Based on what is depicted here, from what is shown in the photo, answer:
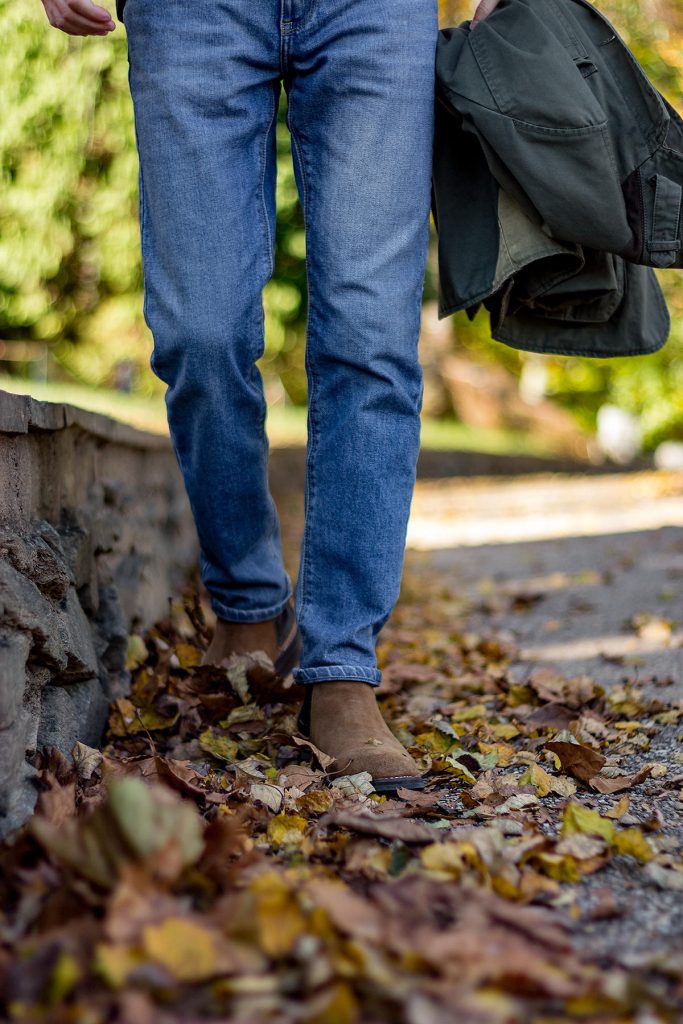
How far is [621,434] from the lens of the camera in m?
12.6

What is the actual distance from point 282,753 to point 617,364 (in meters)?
12.0

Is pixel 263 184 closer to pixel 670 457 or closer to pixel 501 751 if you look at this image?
pixel 501 751

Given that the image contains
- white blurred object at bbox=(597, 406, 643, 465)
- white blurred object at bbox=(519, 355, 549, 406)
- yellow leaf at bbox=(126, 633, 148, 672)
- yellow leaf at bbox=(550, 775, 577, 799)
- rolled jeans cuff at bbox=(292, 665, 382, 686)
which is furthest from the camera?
white blurred object at bbox=(519, 355, 549, 406)

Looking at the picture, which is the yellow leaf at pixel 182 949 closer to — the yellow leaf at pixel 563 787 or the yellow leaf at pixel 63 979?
the yellow leaf at pixel 63 979

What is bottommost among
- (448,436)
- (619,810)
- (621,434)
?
(448,436)

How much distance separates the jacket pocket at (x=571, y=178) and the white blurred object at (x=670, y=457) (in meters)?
9.32

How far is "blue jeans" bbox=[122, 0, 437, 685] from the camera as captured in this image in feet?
5.64

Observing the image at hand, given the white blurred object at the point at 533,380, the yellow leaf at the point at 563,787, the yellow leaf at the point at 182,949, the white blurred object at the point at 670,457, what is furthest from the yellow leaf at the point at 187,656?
the white blurred object at the point at 533,380

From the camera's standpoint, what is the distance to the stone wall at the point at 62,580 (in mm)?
1390

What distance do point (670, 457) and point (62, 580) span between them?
1011cm

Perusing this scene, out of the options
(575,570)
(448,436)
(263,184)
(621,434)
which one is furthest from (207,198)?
(448,436)

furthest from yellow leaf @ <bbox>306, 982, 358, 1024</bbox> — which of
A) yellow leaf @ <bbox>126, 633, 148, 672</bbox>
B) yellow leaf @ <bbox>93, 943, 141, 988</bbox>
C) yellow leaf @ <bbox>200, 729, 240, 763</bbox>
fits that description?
yellow leaf @ <bbox>126, 633, 148, 672</bbox>

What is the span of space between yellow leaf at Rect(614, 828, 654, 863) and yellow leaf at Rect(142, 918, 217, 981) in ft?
2.00

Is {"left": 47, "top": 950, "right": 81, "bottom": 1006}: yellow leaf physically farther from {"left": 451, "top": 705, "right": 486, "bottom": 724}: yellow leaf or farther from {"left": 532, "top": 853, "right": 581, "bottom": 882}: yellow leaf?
{"left": 451, "top": 705, "right": 486, "bottom": 724}: yellow leaf
